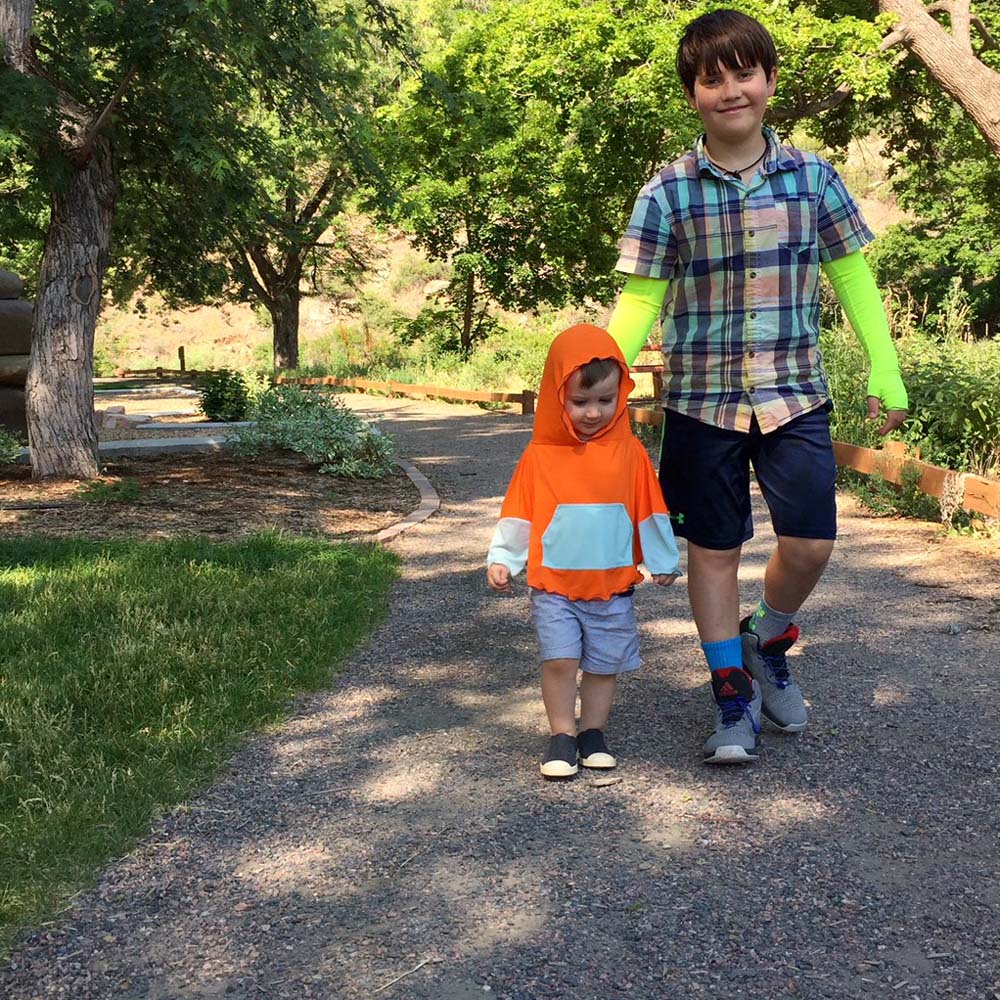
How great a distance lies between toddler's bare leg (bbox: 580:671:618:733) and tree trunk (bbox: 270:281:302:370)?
107 feet

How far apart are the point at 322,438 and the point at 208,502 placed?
2719mm

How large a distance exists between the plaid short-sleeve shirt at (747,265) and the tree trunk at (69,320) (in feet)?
22.7

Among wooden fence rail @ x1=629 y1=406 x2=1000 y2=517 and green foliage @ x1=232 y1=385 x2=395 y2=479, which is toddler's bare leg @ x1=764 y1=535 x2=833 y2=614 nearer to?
wooden fence rail @ x1=629 y1=406 x2=1000 y2=517

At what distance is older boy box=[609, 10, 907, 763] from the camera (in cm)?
353

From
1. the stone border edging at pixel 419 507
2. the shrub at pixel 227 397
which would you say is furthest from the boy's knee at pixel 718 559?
the shrub at pixel 227 397

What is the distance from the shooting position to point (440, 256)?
99.2 feet

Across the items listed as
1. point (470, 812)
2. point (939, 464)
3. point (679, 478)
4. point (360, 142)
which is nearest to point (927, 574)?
point (939, 464)

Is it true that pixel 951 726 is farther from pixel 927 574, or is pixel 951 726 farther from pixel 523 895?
pixel 927 574

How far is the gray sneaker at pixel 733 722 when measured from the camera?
12.1 ft

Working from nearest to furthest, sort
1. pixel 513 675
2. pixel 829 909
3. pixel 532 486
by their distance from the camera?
pixel 829 909 → pixel 532 486 → pixel 513 675

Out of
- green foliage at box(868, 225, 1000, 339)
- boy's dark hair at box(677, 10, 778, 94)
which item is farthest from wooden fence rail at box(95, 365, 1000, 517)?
green foliage at box(868, 225, 1000, 339)

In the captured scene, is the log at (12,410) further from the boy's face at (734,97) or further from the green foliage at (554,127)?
the boy's face at (734,97)

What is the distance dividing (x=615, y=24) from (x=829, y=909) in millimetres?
19328

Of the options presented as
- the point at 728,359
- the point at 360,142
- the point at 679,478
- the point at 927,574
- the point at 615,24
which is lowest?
the point at 927,574
